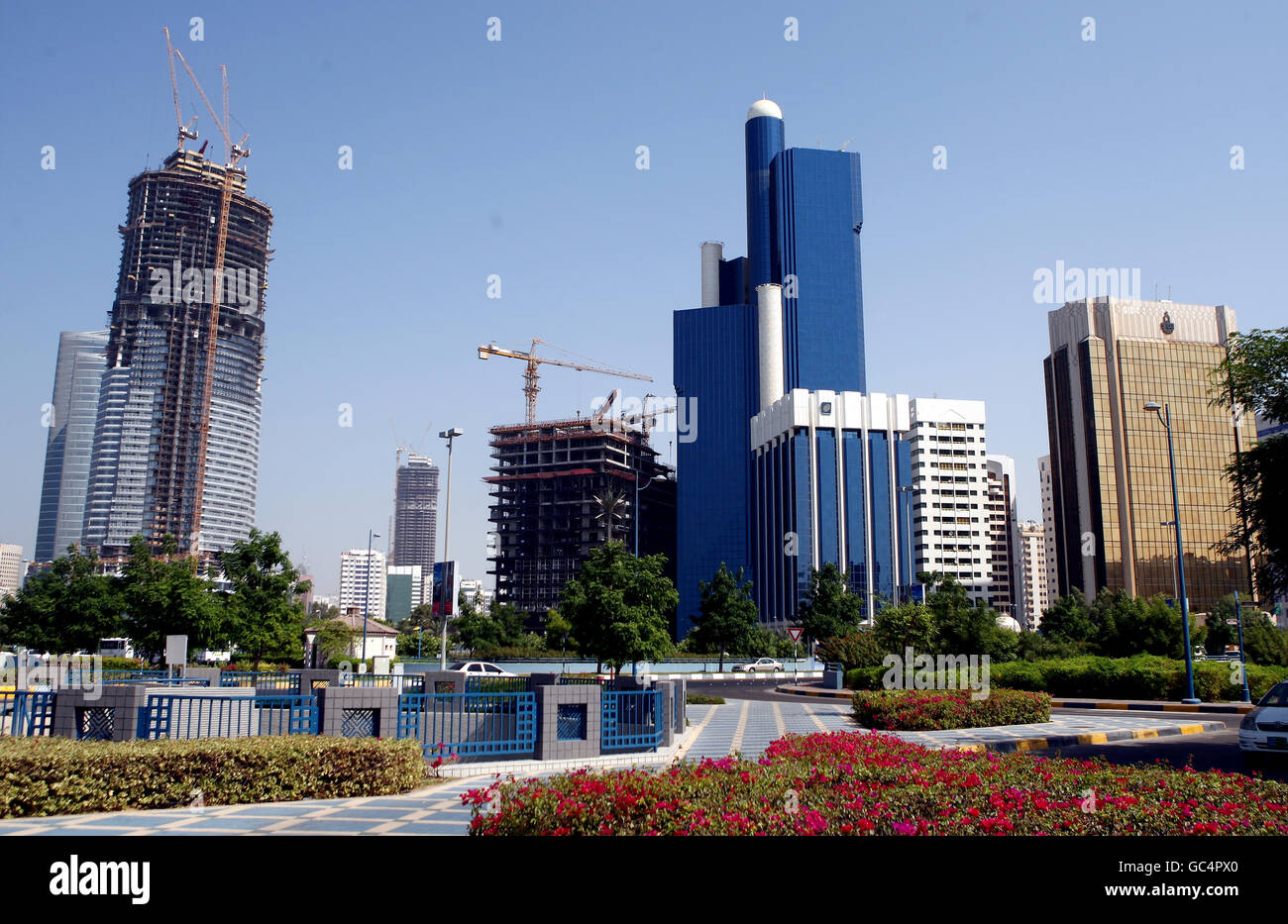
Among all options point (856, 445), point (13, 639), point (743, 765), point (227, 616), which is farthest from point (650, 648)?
point (856, 445)

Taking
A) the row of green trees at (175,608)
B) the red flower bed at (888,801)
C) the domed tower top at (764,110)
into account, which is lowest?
the red flower bed at (888,801)

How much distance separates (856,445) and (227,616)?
98.3 m

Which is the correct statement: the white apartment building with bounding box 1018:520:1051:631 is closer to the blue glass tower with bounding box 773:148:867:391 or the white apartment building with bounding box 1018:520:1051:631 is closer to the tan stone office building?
the tan stone office building

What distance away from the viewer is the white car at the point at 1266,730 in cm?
1362

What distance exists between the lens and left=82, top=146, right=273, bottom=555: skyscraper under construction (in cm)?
17950

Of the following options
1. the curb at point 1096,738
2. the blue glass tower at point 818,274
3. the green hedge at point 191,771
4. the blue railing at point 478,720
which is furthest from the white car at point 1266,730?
the blue glass tower at point 818,274

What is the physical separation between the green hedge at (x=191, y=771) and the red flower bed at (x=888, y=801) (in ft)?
11.7

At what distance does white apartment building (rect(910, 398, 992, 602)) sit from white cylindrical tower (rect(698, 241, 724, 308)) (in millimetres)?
37907

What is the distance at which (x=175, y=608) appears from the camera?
3356 centimetres

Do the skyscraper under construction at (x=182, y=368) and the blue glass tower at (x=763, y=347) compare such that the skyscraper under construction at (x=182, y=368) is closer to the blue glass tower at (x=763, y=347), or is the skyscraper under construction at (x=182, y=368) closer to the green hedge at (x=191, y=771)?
the blue glass tower at (x=763, y=347)

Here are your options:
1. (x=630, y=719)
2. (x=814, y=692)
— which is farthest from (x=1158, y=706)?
(x=630, y=719)

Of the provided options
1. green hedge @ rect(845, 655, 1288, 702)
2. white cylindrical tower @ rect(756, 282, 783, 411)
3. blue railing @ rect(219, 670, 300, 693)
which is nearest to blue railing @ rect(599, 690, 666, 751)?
green hedge @ rect(845, 655, 1288, 702)
